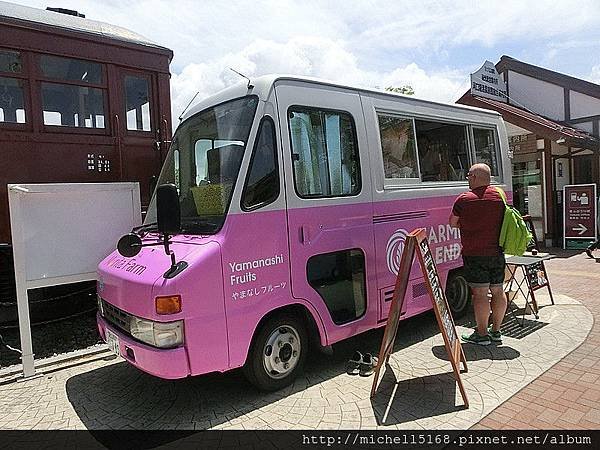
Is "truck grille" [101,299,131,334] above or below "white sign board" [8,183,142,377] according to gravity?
below

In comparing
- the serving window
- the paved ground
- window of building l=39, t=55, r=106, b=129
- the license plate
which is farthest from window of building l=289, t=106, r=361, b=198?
window of building l=39, t=55, r=106, b=129

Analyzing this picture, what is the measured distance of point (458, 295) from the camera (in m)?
5.70

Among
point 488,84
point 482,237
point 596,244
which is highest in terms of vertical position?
point 488,84

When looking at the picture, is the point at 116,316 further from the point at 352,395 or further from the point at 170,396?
the point at 352,395

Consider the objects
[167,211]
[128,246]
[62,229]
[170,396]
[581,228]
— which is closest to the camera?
[167,211]

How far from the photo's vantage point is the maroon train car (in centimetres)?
468

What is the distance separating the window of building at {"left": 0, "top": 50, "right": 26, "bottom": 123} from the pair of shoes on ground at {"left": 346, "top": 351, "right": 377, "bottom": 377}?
4328mm

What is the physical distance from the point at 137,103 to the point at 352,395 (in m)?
4.32

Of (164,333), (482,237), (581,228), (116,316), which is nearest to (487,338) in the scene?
(482,237)

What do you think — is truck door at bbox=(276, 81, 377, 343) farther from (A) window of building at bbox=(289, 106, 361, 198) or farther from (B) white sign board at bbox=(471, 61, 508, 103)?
(B) white sign board at bbox=(471, 61, 508, 103)

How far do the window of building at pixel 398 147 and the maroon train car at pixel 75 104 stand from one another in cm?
290

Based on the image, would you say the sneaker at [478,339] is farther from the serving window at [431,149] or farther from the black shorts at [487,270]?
the serving window at [431,149]

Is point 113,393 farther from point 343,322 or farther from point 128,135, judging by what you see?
point 128,135

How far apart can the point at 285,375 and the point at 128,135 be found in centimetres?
354
